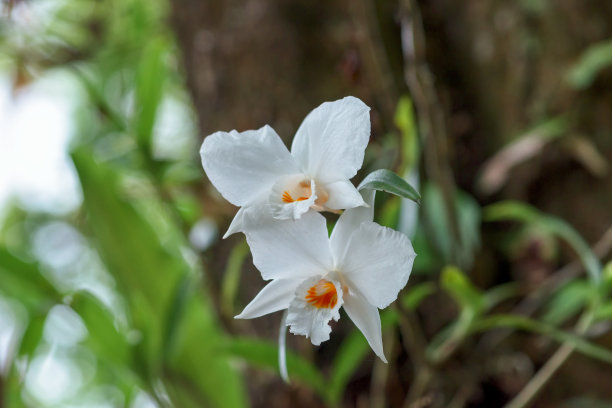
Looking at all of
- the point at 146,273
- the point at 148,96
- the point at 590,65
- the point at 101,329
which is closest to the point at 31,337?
the point at 101,329

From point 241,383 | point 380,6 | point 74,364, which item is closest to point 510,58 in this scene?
point 380,6

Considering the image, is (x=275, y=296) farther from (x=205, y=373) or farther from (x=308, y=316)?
(x=205, y=373)

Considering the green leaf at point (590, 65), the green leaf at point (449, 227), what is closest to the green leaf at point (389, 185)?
the green leaf at point (449, 227)

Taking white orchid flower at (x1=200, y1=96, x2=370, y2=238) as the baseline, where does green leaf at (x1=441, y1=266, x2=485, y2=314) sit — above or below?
below

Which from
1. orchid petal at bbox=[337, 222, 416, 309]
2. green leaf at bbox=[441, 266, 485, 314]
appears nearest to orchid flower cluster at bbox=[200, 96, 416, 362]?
orchid petal at bbox=[337, 222, 416, 309]

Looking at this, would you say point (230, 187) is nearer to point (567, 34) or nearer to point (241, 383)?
point (241, 383)

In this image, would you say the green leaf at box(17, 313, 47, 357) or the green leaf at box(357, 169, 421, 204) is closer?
the green leaf at box(357, 169, 421, 204)

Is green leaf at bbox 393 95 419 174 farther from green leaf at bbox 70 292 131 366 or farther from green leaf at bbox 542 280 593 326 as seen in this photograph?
green leaf at bbox 70 292 131 366

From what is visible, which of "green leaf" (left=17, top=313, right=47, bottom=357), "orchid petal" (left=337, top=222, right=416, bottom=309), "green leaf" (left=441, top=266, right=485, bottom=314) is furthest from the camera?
"green leaf" (left=17, top=313, right=47, bottom=357)
